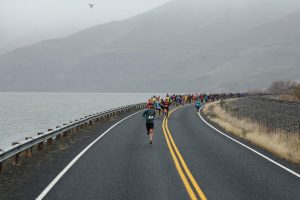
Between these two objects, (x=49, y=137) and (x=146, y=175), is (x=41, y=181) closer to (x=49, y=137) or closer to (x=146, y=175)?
(x=146, y=175)

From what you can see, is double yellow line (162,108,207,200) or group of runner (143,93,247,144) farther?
group of runner (143,93,247,144)

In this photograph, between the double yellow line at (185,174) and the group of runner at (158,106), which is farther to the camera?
the group of runner at (158,106)

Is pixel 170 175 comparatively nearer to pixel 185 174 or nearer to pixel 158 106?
Answer: pixel 185 174

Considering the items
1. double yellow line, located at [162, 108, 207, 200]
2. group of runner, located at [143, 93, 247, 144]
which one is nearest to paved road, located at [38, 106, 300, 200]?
double yellow line, located at [162, 108, 207, 200]

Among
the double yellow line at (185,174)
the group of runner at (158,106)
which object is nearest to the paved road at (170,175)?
the double yellow line at (185,174)

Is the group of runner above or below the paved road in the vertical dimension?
above

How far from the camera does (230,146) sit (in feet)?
57.6

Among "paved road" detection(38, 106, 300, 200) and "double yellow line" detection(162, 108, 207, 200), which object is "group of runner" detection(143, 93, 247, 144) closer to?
"paved road" detection(38, 106, 300, 200)

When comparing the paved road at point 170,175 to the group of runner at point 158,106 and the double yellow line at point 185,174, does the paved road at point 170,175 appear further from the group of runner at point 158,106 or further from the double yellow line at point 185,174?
the group of runner at point 158,106

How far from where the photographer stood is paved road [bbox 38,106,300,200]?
916 cm

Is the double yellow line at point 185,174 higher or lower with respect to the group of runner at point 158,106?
lower

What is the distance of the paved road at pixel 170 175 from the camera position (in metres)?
9.16

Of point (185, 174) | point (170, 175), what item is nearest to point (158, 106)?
point (185, 174)

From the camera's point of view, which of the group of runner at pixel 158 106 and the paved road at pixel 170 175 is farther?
the group of runner at pixel 158 106
